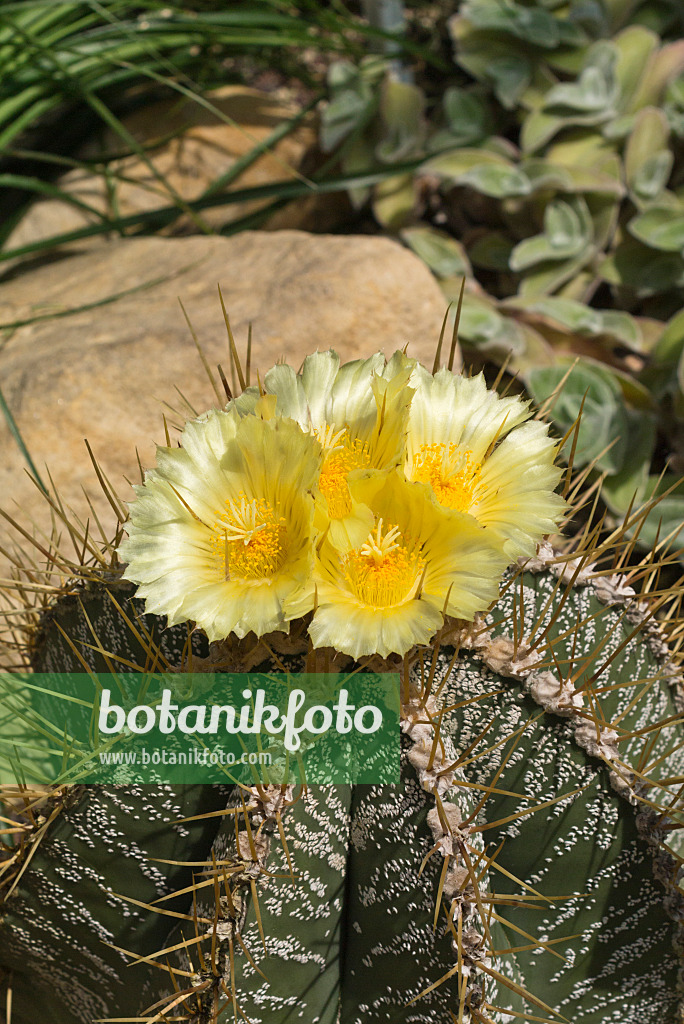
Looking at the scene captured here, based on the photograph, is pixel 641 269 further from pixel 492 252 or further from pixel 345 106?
pixel 345 106

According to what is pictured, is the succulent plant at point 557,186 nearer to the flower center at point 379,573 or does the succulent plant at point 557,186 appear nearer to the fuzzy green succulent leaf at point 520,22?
the fuzzy green succulent leaf at point 520,22

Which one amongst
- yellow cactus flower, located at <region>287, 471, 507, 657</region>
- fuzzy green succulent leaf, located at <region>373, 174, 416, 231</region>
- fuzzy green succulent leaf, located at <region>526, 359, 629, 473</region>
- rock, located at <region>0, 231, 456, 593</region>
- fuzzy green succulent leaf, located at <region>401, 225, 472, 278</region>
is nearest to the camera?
yellow cactus flower, located at <region>287, 471, 507, 657</region>

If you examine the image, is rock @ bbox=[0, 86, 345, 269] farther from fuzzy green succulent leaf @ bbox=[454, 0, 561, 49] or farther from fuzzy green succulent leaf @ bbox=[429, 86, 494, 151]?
fuzzy green succulent leaf @ bbox=[454, 0, 561, 49]

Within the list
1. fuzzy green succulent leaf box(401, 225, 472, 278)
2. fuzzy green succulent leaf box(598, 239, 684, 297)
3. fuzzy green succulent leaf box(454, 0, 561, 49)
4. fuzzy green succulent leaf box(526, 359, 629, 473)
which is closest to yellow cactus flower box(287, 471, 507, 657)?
fuzzy green succulent leaf box(526, 359, 629, 473)

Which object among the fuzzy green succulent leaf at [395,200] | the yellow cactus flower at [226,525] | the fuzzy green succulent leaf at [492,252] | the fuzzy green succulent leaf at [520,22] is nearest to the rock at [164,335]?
the fuzzy green succulent leaf at [395,200]

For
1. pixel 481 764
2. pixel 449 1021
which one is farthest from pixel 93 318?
pixel 449 1021

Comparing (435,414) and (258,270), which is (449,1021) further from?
(258,270)

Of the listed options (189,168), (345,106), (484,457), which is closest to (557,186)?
(345,106)
